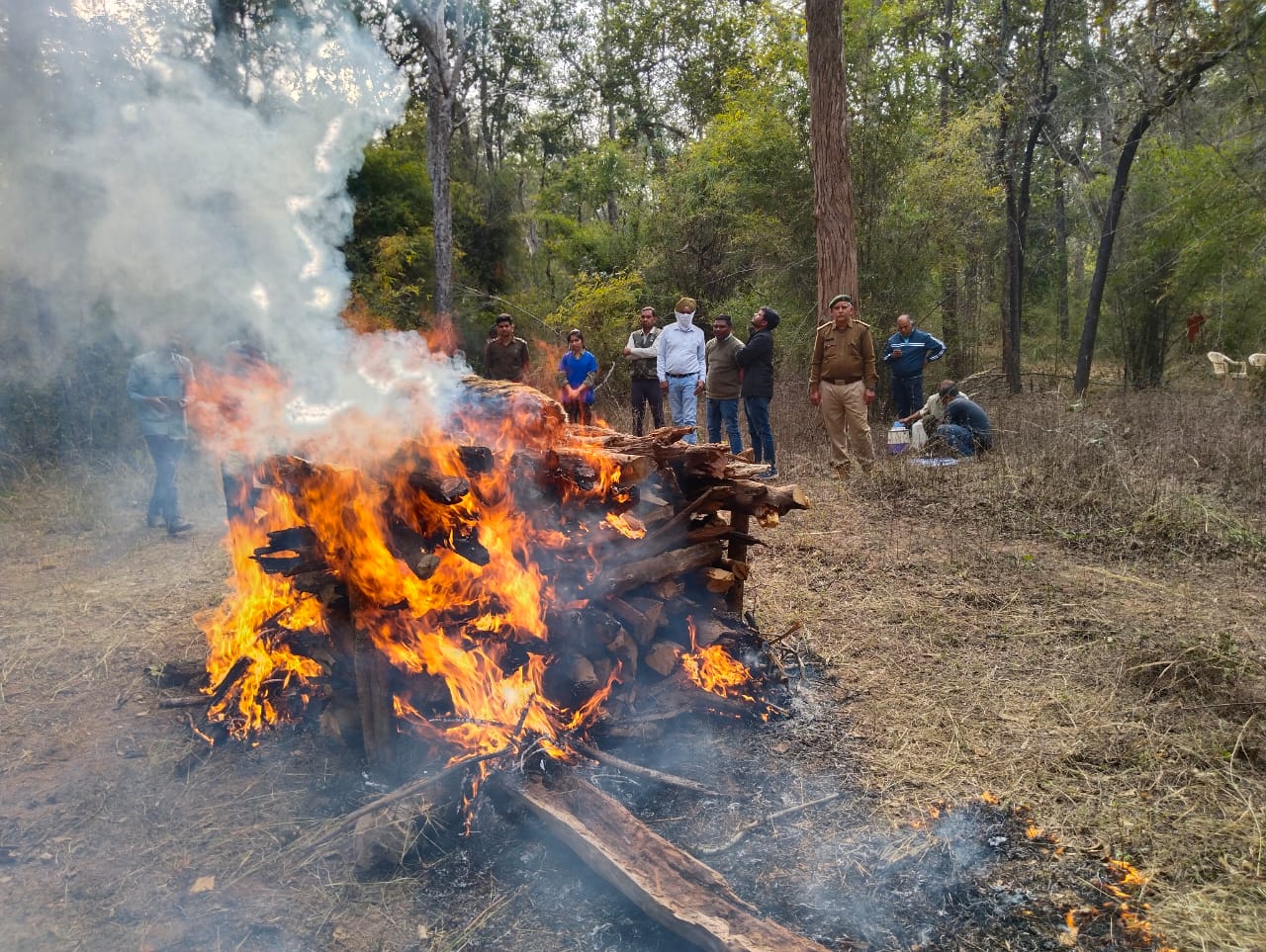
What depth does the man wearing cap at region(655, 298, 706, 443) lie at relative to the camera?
31.4 ft

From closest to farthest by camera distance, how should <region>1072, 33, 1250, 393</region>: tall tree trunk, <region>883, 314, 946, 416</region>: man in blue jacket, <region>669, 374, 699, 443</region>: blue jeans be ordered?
<region>669, 374, 699, 443</region>: blue jeans < <region>1072, 33, 1250, 393</region>: tall tree trunk < <region>883, 314, 946, 416</region>: man in blue jacket

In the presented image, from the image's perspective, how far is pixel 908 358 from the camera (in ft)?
35.6

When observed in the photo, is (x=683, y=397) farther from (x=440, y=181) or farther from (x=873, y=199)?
(x=440, y=181)

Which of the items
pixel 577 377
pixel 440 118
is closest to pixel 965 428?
pixel 577 377

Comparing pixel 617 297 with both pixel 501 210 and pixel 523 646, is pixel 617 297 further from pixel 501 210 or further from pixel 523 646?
pixel 523 646

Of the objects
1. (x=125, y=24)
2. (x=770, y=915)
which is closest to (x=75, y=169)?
(x=125, y=24)

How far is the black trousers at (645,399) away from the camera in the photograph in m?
10.4

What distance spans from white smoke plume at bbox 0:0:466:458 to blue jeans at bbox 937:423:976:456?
6.53 m

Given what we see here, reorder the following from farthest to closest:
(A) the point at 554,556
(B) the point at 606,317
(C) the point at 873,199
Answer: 1. (B) the point at 606,317
2. (C) the point at 873,199
3. (A) the point at 554,556

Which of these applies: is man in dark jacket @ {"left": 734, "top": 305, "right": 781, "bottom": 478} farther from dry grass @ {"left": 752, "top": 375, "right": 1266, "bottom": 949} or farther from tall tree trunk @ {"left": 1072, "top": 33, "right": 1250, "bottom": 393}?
tall tree trunk @ {"left": 1072, "top": 33, "right": 1250, "bottom": 393}

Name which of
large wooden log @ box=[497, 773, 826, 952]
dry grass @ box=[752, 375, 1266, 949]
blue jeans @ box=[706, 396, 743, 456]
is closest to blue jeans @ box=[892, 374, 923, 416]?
dry grass @ box=[752, 375, 1266, 949]

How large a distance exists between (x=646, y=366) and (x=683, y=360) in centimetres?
87

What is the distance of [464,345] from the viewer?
18.6 m

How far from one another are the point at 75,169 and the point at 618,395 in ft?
36.0
